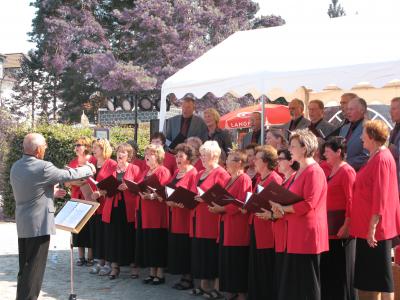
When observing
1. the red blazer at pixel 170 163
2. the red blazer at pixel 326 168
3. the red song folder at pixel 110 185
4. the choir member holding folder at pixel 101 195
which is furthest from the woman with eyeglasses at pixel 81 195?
the red blazer at pixel 326 168

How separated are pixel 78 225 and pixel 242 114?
12113 millimetres

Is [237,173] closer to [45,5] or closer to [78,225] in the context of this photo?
[78,225]

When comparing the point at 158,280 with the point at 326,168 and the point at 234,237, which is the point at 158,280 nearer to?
the point at 234,237

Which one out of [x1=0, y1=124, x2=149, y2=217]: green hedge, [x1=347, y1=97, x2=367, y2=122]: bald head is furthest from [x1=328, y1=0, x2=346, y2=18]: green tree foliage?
[x1=347, y1=97, x2=367, y2=122]: bald head

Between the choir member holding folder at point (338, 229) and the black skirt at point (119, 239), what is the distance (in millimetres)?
3203

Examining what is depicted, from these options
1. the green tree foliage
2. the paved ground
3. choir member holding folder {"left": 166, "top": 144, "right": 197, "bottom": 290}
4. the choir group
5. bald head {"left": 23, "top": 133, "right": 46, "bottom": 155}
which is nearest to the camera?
the choir group

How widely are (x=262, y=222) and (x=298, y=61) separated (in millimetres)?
2160

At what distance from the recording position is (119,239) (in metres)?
7.93

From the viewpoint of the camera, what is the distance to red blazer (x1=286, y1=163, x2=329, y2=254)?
16.2 ft

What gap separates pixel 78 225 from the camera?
228 inches

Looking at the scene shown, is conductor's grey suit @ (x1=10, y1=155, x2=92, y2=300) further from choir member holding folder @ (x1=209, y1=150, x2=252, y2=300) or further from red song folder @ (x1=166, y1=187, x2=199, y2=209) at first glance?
choir member holding folder @ (x1=209, y1=150, x2=252, y2=300)

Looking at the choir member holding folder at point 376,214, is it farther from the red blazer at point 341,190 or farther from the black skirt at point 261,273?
the black skirt at point 261,273

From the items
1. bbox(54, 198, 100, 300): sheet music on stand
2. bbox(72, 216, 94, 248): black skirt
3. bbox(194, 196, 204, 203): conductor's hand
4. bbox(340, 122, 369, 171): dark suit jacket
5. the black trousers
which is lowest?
Answer: bbox(72, 216, 94, 248): black skirt

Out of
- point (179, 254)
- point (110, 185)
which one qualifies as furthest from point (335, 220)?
point (110, 185)
